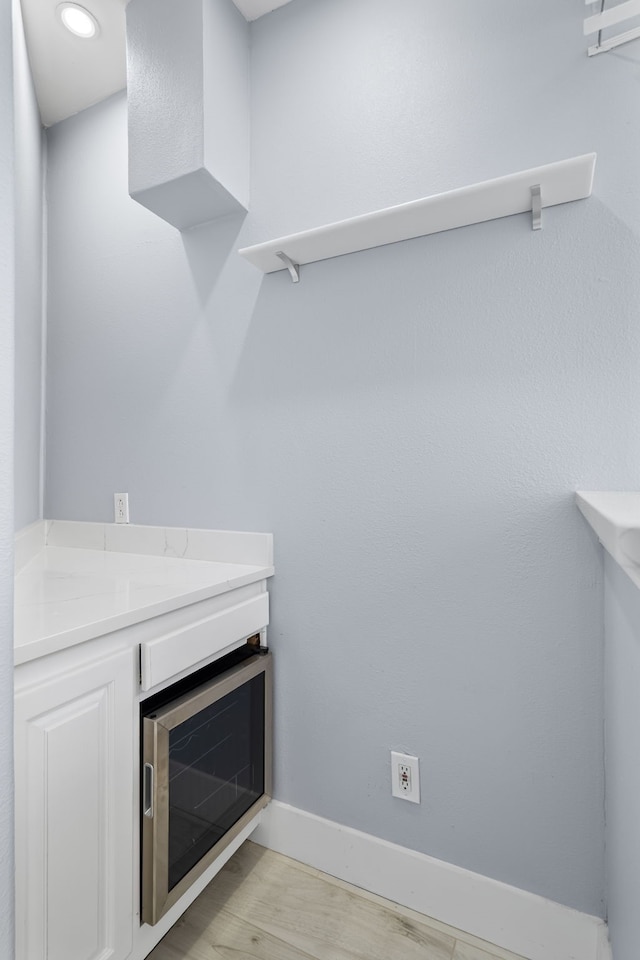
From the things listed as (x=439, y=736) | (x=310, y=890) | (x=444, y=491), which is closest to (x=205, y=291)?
(x=444, y=491)

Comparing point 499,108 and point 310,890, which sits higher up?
point 499,108

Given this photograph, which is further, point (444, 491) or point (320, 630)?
point (320, 630)

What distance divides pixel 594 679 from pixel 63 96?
2817mm

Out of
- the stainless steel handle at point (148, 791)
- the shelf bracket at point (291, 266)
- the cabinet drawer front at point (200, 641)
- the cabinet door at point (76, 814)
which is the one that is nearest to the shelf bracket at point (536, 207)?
the shelf bracket at point (291, 266)

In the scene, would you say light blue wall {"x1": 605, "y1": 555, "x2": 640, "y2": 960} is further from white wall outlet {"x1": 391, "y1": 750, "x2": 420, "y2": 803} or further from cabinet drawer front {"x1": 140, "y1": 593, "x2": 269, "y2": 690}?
cabinet drawer front {"x1": 140, "y1": 593, "x2": 269, "y2": 690}

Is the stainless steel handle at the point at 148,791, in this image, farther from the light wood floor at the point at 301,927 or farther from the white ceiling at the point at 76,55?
the white ceiling at the point at 76,55

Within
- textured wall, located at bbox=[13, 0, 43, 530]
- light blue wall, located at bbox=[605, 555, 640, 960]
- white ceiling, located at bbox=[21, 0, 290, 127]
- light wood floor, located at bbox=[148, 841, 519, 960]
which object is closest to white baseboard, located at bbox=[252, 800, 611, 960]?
light wood floor, located at bbox=[148, 841, 519, 960]

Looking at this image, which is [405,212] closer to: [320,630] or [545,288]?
[545,288]

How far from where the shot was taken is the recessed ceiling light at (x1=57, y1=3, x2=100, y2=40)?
1.70 m

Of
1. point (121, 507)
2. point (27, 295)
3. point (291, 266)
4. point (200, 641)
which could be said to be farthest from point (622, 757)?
point (27, 295)

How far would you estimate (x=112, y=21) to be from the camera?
1746mm

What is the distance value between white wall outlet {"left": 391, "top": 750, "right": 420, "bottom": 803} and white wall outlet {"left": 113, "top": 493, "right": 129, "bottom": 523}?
1.29m

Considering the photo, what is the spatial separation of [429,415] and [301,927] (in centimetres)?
142

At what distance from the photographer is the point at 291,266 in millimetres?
1540
